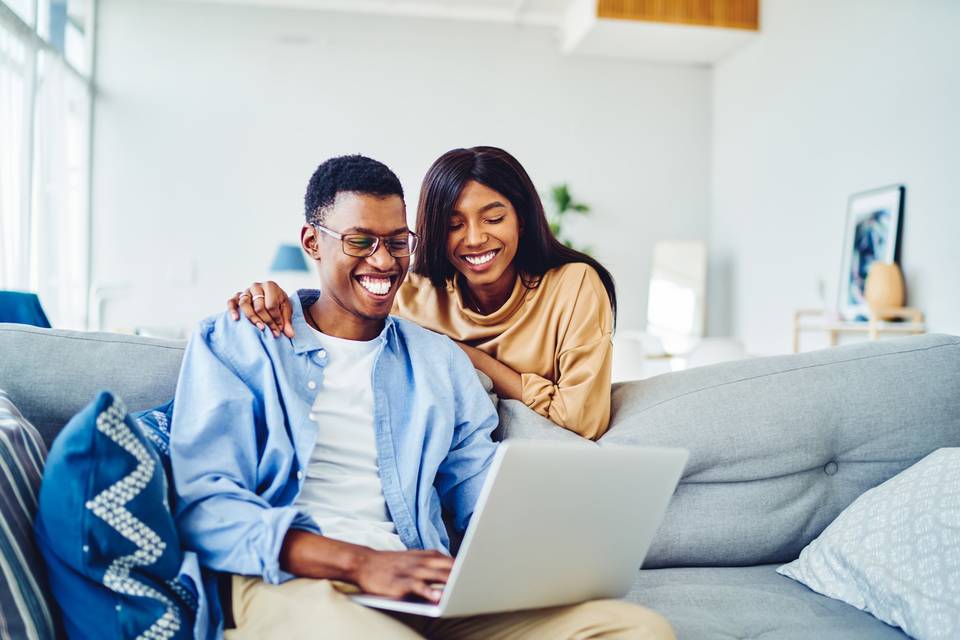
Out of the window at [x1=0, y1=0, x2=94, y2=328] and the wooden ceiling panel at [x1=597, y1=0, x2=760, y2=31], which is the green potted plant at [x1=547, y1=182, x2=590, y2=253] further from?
the window at [x1=0, y1=0, x2=94, y2=328]

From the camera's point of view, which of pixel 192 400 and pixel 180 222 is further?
pixel 180 222

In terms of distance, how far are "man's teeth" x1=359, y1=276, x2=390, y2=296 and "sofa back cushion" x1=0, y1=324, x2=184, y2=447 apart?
0.36m

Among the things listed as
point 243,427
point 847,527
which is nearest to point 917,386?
point 847,527

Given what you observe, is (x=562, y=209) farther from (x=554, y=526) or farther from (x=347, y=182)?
(x=554, y=526)

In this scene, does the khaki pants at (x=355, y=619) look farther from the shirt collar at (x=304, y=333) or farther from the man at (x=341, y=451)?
the shirt collar at (x=304, y=333)

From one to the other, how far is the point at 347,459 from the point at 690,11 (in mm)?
4928

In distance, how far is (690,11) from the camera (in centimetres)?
529

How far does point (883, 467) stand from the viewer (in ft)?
5.05

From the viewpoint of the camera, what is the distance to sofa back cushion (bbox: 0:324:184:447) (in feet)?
4.23

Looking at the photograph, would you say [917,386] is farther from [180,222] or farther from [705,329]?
[180,222]

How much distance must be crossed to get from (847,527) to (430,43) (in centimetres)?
525

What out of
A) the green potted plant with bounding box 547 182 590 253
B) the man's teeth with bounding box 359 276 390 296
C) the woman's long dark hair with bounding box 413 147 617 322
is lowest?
the man's teeth with bounding box 359 276 390 296

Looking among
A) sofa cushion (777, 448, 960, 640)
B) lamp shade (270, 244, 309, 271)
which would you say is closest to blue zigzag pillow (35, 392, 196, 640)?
sofa cushion (777, 448, 960, 640)

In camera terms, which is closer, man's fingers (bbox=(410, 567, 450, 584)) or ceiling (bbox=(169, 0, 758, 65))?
man's fingers (bbox=(410, 567, 450, 584))
